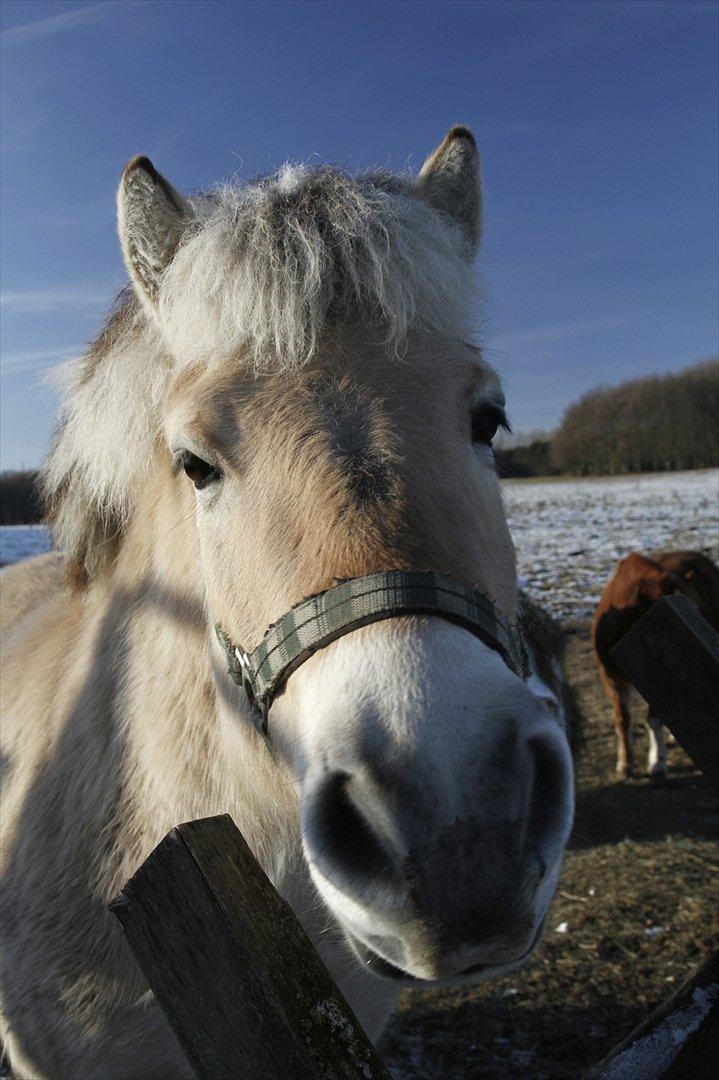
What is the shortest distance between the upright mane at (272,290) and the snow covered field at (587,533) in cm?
424

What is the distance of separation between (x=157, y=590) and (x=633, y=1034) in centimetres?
172

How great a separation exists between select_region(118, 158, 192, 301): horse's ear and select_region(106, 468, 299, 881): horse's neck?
62cm

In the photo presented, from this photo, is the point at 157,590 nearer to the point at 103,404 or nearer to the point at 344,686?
the point at 103,404

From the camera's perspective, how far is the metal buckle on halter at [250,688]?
5.34ft

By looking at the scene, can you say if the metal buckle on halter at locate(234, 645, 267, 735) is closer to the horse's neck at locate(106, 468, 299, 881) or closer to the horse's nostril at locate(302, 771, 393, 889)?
the horse's neck at locate(106, 468, 299, 881)

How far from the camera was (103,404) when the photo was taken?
227 centimetres

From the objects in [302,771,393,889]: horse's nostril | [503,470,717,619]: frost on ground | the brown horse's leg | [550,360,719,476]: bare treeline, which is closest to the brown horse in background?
the brown horse's leg

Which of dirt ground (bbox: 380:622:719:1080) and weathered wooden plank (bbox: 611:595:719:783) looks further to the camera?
dirt ground (bbox: 380:622:719:1080)

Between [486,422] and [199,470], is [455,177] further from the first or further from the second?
[199,470]

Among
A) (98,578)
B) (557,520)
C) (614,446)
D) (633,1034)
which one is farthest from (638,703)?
(614,446)

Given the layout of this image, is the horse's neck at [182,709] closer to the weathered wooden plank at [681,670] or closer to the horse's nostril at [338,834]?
the horse's nostril at [338,834]

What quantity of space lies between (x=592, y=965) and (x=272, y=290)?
13.2 feet

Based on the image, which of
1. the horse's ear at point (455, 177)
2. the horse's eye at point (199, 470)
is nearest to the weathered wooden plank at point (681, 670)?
the horse's eye at point (199, 470)

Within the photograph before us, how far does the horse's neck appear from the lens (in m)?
1.92
